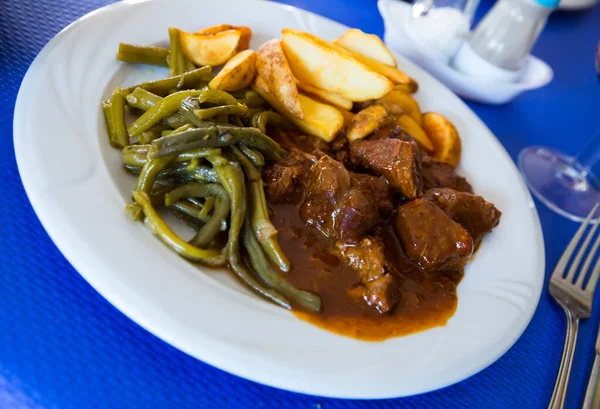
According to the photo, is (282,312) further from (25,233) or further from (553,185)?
(553,185)

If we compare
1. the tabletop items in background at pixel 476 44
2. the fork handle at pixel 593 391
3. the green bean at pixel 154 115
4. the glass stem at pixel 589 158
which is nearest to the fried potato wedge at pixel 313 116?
the green bean at pixel 154 115

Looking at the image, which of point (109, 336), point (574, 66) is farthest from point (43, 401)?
point (574, 66)

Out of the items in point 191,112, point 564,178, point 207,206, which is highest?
point 191,112

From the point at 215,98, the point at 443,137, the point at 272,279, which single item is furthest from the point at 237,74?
the point at 443,137

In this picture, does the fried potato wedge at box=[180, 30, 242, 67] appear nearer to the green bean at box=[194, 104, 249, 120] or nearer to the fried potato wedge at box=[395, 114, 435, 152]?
the green bean at box=[194, 104, 249, 120]

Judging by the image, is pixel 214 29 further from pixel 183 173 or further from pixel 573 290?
pixel 573 290

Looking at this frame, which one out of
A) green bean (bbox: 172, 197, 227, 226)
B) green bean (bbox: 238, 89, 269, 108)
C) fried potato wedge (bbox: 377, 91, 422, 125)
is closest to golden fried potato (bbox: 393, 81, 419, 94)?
fried potato wedge (bbox: 377, 91, 422, 125)
